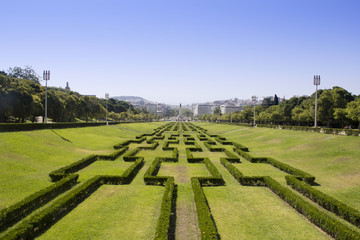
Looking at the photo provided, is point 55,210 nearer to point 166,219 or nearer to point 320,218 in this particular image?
point 166,219

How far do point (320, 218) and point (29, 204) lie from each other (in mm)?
13426

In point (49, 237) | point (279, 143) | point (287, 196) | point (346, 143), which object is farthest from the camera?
point (279, 143)

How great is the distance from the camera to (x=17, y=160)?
18.2 meters

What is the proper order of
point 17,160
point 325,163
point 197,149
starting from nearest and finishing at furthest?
point 17,160 < point 325,163 < point 197,149

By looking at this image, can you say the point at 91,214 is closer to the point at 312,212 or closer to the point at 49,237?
the point at 49,237

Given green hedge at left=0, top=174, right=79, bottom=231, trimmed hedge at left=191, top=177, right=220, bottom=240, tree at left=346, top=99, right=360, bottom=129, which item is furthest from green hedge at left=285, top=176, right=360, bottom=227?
tree at left=346, top=99, right=360, bottom=129

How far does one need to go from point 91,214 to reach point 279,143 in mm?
29727

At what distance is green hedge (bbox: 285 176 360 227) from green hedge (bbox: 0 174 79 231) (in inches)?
582

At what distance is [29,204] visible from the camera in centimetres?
1097

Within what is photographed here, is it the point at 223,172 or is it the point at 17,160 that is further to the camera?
the point at 223,172

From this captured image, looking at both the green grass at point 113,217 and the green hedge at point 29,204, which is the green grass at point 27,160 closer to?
the green hedge at point 29,204

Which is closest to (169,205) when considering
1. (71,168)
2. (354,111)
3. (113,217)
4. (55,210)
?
(113,217)

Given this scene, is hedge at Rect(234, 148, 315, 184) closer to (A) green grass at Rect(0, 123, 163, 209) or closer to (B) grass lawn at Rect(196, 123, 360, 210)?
(B) grass lawn at Rect(196, 123, 360, 210)

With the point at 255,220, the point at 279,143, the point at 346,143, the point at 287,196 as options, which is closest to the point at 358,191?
the point at 287,196
